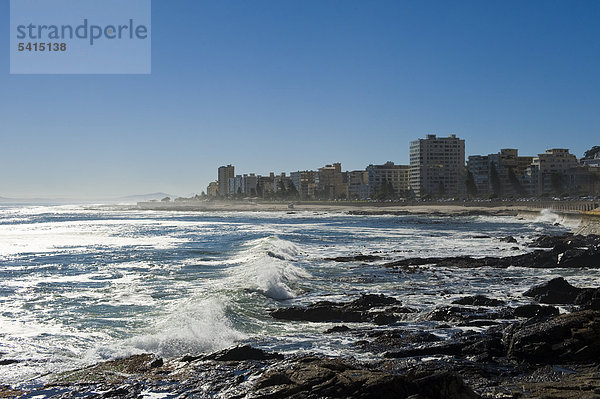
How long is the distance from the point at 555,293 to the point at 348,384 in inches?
409

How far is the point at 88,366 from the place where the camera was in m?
9.48

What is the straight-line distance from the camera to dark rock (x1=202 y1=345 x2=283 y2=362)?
373 inches

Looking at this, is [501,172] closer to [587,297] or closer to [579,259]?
[579,259]

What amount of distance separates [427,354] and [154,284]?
12.2 metres

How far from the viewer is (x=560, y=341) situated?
9039 millimetres

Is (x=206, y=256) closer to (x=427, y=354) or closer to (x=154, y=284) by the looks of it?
(x=154, y=284)

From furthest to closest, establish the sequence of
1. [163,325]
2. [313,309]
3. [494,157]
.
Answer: [494,157], [313,309], [163,325]

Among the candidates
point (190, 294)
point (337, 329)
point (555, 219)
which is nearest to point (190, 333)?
point (337, 329)

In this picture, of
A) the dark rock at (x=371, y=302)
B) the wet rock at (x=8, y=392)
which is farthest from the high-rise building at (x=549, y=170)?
the wet rock at (x=8, y=392)

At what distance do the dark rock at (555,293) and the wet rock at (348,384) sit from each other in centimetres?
924

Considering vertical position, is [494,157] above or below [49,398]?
above

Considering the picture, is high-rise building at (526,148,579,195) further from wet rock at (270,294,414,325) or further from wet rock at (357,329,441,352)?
wet rock at (357,329,441,352)

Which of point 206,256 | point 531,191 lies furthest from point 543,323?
point 531,191

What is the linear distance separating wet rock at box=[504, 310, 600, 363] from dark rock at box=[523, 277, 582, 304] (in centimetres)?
545
